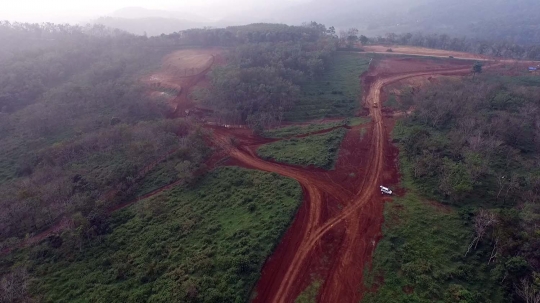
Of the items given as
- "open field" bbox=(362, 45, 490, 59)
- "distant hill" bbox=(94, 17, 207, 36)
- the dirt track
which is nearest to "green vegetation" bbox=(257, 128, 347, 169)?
the dirt track

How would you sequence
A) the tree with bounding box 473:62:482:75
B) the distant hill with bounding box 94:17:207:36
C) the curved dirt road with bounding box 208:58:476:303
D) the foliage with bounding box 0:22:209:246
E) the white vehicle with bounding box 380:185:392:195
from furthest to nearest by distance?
1. the distant hill with bounding box 94:17:207:36
2. the tree with bounding box 473:62:482:75
3. the foliage with bounding box 0:22:209:246
4. the white vehicle with bounding box 380:185:392:195
5. the curved dirt road with bounding box 208:58:476:303

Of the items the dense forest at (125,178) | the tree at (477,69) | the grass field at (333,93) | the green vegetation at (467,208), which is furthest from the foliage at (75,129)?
the tree at (477,69)

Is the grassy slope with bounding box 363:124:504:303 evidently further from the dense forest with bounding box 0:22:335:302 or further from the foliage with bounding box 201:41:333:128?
the foliage with bounding box 201:41:333:128

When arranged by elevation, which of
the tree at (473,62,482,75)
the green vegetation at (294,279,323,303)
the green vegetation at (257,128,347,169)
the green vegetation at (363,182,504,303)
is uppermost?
the tree at (473,62,482,75)

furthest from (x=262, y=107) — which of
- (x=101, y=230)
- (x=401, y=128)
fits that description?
(x=101, y=230)

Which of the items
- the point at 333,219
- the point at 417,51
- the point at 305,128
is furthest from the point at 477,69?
the point at 333,219

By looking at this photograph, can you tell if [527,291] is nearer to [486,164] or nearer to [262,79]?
[486,164]
